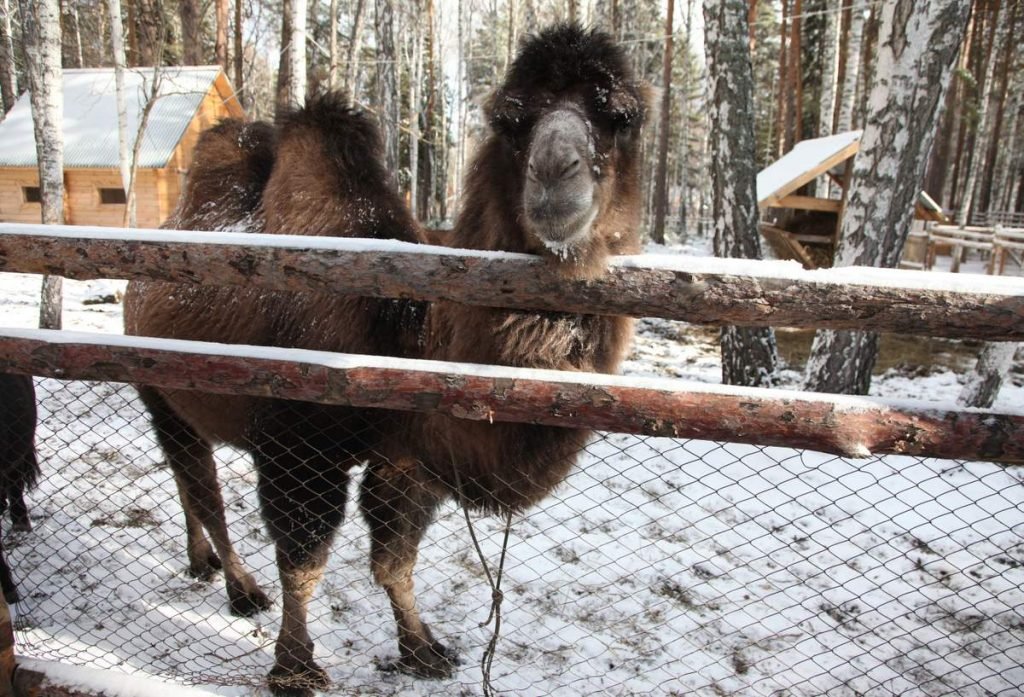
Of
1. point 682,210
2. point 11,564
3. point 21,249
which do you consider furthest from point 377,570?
point 682,210

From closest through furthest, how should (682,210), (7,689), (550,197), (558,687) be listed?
(550,197), (7,689), (558,687), (682,210)

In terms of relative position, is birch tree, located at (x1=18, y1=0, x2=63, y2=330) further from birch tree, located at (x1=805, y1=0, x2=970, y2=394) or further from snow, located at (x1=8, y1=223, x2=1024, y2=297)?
birch tree, located at (x1=805, y1=0, x2=970, y2=394)

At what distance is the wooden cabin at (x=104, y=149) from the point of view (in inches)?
709

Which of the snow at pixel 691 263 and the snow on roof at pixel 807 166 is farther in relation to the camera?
the snow on roof at pixel 807 166

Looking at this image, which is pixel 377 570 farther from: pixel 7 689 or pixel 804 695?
pixel 804 695

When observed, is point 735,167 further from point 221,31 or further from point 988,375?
point 221,31

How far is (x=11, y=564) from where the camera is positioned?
159 inches

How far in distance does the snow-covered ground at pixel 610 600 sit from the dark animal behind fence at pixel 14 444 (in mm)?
190

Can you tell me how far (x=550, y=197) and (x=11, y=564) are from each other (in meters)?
4.31

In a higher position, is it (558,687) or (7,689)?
(7,689)

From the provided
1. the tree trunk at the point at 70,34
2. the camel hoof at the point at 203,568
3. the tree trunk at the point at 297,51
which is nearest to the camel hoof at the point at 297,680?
the camel hoof at the point at 203,568

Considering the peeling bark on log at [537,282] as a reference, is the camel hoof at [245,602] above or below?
below

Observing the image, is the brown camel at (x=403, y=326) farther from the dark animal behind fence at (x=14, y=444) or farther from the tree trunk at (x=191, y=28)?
the tree trunk at (x=191, y=28)

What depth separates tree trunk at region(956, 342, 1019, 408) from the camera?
5926 mm
